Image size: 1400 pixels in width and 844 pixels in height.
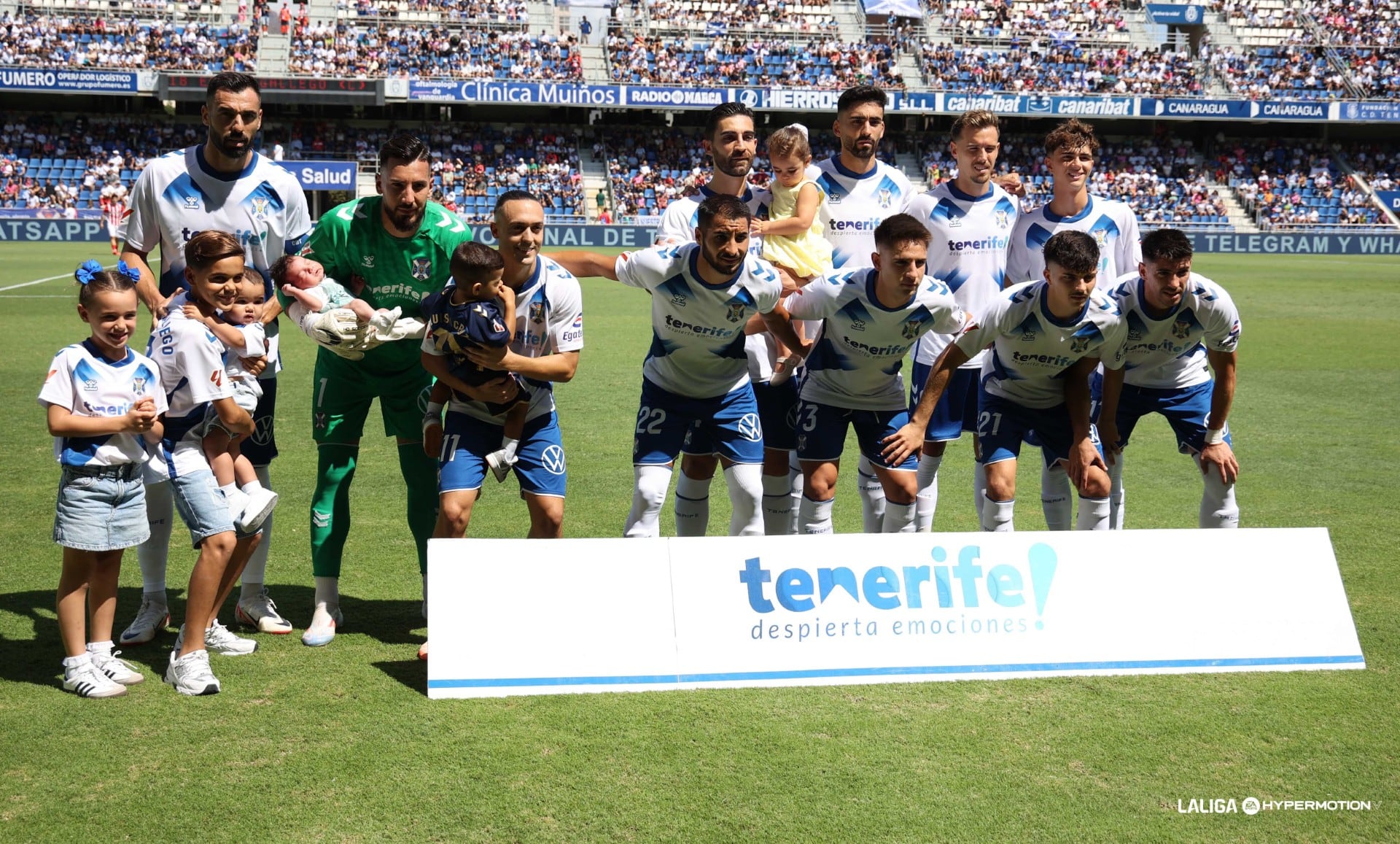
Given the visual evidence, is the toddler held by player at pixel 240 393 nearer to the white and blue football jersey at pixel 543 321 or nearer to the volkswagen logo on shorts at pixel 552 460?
the white and blue football jersey at pixel 543 321

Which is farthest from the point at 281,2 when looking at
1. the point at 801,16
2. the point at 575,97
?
the point at 801,16

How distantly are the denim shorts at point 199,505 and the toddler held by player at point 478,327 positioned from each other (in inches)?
40.1

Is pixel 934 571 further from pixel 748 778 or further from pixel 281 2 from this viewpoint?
pixel 281 2

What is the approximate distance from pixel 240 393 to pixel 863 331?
3.01m

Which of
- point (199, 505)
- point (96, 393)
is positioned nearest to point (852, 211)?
point (199, 505)

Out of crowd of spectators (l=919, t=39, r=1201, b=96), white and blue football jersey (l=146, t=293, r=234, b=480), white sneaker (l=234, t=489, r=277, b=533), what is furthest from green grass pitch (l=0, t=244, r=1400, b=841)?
crowd of spectators (l=919, t=39, r=1201, b=96)

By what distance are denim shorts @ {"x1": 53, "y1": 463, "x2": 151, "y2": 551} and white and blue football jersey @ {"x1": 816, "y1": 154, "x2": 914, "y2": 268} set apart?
387 centimetres

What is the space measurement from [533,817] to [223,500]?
86.0 inches

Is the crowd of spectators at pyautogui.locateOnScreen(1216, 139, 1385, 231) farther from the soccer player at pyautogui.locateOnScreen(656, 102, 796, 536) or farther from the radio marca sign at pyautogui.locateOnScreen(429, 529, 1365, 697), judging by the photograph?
the radio marca sign at pyautogui.locateOnScreen(429, 529, 1365, 697)

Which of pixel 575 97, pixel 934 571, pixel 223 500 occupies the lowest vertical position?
pixel 934 571

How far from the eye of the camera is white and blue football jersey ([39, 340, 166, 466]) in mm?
4371

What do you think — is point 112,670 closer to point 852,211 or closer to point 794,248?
point 794,248

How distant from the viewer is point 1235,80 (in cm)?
4981

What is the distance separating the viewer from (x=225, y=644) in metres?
5.14
